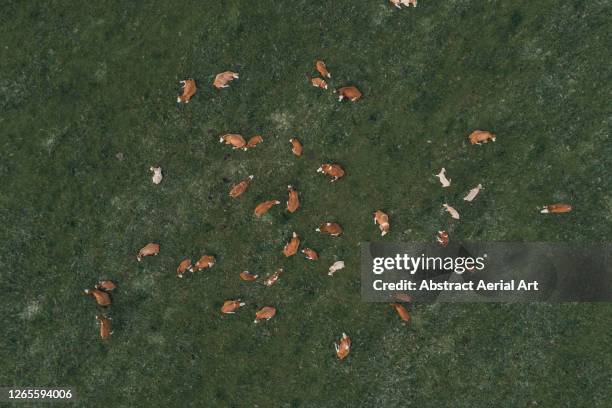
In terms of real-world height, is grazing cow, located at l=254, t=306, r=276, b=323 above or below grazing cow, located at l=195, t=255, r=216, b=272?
below

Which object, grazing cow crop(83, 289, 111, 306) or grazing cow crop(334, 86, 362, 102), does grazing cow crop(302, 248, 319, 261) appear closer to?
grazing cow crop(334, 86, 362, 102)

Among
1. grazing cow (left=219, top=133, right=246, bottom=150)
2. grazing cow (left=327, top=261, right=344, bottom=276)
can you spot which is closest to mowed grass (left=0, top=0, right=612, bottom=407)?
grazing cow (left=327, top=261, right=344, bottom=276)

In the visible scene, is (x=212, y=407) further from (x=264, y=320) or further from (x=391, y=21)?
(x=391, y=21)

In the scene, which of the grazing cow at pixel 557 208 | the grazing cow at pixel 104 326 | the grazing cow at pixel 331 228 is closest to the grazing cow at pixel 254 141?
the grazing cow at pixel 331 228

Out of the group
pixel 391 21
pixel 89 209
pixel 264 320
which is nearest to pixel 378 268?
pixel 264 320

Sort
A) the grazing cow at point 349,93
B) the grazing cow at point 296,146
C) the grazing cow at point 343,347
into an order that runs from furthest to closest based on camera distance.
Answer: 1. the grazing cow at point 296,146
2. the grazing cow at point 343,347
3. the grazing cow at point 349,93

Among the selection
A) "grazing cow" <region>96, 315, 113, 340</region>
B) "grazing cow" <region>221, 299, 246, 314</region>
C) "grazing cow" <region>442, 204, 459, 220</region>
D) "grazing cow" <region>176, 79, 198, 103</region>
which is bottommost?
"grazing cow" <region>96, 315, 113, 340</region>

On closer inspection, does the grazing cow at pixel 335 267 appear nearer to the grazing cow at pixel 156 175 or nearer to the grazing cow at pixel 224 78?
the grazing cow at pixel 156 175
